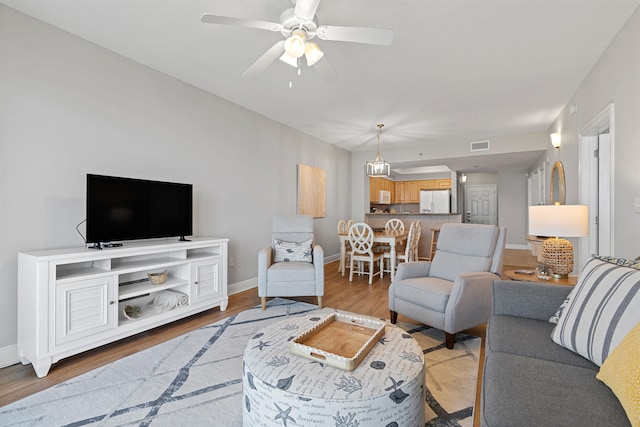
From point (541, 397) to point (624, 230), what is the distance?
217 centimetres

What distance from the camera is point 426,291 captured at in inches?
96.3

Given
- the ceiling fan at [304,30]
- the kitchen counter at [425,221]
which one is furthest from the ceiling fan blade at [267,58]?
the kitchen counter at [425,221]

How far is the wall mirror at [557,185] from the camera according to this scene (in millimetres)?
4059

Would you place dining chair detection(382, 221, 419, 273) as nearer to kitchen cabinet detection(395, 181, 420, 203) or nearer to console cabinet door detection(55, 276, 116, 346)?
console cabinet door detection(55, 276, 116, 346)

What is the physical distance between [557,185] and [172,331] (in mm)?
5567

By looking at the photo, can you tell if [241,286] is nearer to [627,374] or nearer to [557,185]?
[627,374]

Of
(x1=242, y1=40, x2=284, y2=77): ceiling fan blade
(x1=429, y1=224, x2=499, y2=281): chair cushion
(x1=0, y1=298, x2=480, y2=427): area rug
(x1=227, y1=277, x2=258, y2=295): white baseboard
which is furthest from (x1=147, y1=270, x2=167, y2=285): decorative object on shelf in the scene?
(x1=429, y1=224, x2=499, y2=281): chair cushion

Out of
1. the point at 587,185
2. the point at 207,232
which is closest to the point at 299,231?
the point at 207,232

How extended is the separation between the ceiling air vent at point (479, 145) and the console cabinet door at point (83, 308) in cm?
591

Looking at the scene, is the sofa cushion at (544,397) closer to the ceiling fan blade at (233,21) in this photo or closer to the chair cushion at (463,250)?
the chair cushion at (463,250)

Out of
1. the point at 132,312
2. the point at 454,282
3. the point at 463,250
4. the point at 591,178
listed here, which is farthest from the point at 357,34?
the point at 591,178

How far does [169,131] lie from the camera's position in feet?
10.5

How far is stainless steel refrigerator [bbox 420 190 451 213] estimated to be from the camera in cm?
895

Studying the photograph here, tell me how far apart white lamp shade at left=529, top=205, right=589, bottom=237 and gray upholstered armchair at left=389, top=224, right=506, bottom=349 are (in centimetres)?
32
